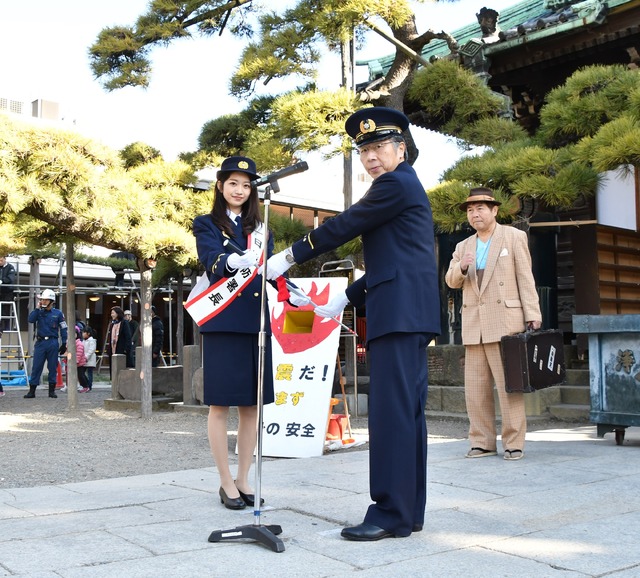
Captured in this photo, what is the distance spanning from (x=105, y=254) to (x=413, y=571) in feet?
64.4

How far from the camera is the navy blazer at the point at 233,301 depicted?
352cm

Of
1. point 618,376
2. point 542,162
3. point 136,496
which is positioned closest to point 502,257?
point 618,376

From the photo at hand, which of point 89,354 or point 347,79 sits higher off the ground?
point 347,79

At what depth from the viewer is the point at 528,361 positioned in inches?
188

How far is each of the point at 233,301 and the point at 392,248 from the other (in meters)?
0.86

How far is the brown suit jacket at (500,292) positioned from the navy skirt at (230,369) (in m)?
2.03

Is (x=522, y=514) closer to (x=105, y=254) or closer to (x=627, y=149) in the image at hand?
(x=627, y=149)

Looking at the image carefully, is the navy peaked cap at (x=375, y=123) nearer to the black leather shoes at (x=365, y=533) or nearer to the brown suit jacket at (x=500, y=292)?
the black leather shoes at (x=365, y=533)

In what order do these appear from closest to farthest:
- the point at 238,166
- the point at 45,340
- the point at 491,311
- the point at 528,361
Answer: the point at 238,166, the point at 528,361, the point at 491,311, the point at 45,340

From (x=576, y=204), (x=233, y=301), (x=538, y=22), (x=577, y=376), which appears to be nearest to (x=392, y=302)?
(x=233, y=301)

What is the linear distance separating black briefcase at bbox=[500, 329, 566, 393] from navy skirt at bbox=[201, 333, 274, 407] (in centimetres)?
193

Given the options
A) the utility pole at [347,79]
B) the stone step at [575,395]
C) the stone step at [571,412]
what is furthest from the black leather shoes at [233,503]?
the utility pole at [347,79]

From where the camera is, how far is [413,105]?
9586 millimetres

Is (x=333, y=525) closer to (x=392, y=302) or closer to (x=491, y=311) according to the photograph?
(x=392, y=302)
